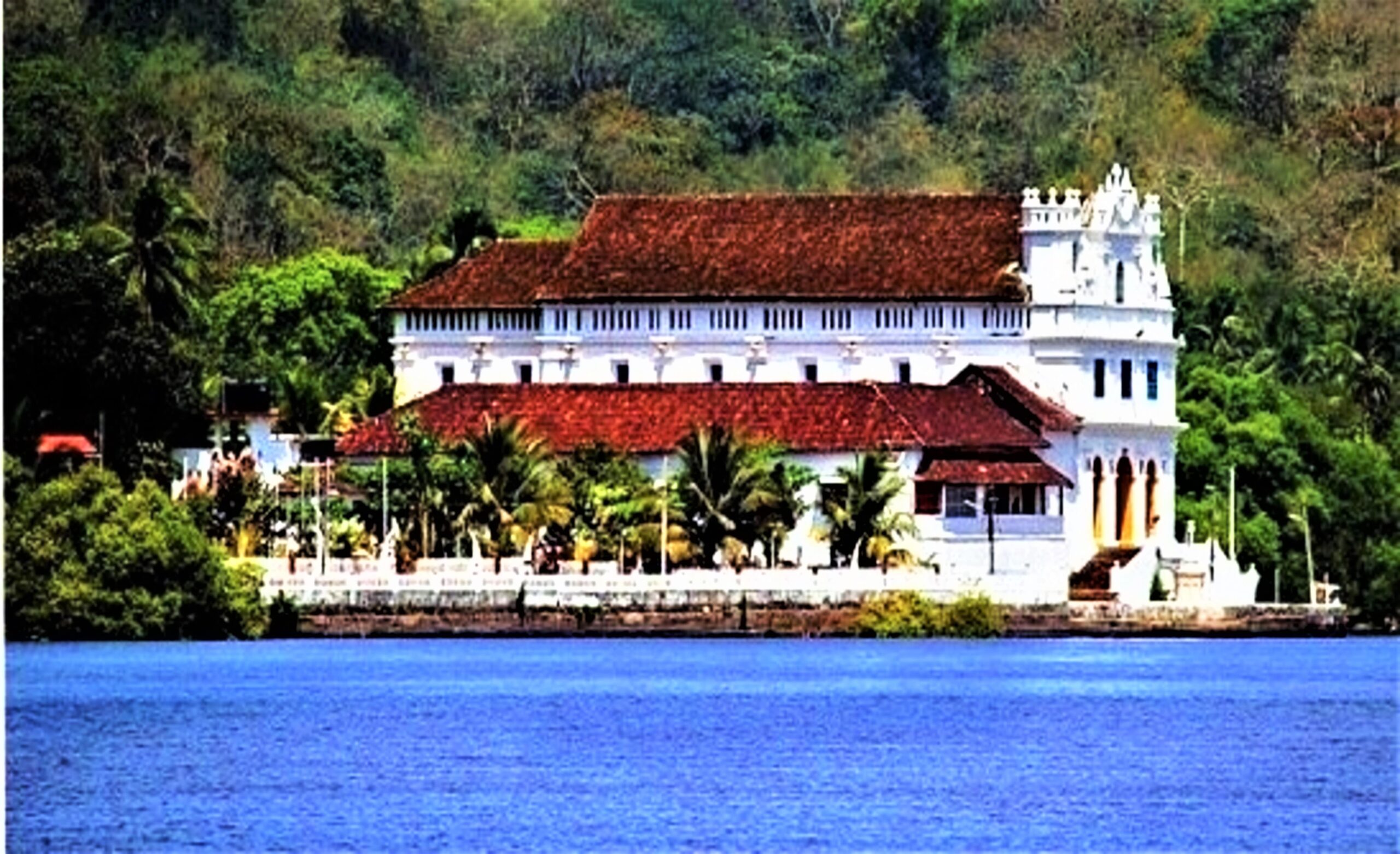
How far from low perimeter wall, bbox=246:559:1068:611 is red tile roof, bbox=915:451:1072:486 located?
6.03m

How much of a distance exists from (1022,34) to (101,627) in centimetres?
7316

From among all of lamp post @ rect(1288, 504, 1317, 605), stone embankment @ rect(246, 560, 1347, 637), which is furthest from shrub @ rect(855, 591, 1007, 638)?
lamp post @ rect(1288, 504, 1317, 605)

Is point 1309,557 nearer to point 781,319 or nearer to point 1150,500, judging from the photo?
point 1150,500

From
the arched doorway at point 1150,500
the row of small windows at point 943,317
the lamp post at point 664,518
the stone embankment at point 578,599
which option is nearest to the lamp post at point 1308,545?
the arched doorway at point 1150,500

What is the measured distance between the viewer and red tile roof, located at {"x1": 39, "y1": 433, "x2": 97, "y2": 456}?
9519cm

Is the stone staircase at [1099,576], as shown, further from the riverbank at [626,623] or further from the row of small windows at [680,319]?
the row of small windows at [680,319]

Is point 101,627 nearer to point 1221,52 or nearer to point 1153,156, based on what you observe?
point 1153,156

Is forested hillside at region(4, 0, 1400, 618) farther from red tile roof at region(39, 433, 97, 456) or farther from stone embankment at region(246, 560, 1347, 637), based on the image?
stone embankment at region(246, 560, 1347, 637)

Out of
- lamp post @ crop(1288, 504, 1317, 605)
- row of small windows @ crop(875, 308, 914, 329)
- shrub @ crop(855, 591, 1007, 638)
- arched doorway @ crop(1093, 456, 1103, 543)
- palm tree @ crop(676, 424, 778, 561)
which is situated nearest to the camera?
shrub @ crop(855, 591, 1007, 638)

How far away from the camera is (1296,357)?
12156cm

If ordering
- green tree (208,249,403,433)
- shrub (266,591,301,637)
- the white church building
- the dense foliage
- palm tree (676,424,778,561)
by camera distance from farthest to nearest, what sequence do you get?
green tree (208,249,403,433)
the white church building
palm tree (676,424,778,561)
shrub (266,591,301,637)
the dense foliage

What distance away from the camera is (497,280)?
357 feet

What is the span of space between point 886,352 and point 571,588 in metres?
15.6

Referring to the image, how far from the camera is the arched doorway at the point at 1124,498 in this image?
337 feet
